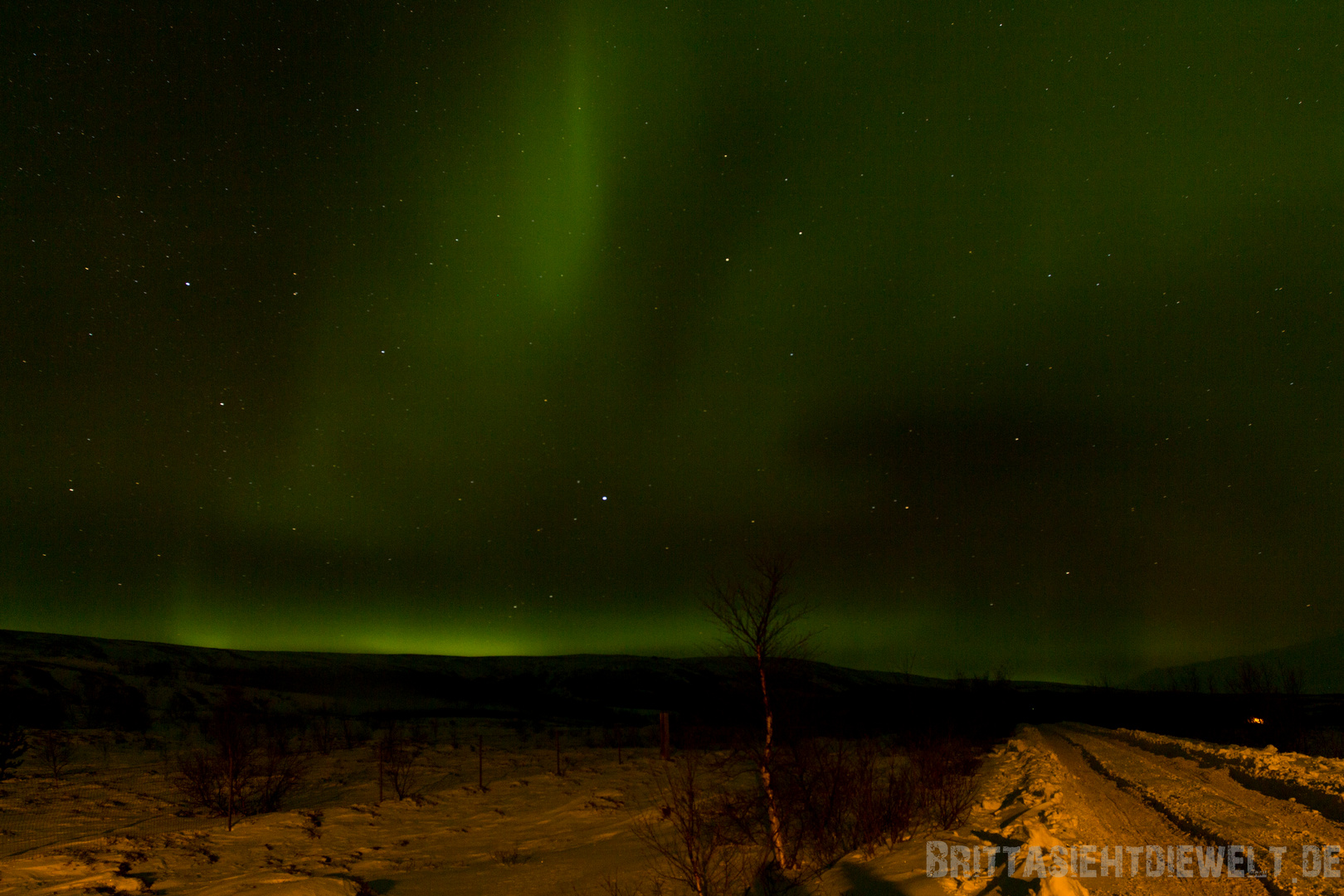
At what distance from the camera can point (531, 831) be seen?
775 inches

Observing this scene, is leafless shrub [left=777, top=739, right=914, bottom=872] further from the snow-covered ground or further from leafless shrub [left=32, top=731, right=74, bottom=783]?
leafless shrub [left=32, top=731, right=74, bottom=783]

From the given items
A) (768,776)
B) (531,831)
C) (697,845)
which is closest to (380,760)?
(531,831)

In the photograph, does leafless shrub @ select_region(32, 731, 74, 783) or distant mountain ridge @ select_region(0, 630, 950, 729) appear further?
distant mountain ridge @ select_region(0, 630, 950, 729)

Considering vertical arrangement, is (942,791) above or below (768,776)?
below

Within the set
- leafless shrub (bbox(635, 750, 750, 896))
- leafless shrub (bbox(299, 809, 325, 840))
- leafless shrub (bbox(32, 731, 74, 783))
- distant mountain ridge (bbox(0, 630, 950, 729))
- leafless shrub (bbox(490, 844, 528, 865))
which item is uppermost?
leafless shrub (bbox(635, 750, 750, 896))

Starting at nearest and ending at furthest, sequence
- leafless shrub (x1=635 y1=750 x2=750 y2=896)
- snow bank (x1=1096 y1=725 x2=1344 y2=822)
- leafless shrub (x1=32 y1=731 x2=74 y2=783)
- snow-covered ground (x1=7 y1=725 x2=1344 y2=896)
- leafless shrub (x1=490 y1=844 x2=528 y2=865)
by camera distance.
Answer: leafless shrub (x1=635 y1=750 x2=750 y2=896) → snow-covered ground (x1=7 y1=725 x2=1344 y2=896) → snow bank (x1=1096 y1=725 x2=1344 y2=822) → leafless shrub (x1=490 y1=844 x2=528 y2=865) → leafless shrub (x1=32 y1=731 x2=74 y2=783)

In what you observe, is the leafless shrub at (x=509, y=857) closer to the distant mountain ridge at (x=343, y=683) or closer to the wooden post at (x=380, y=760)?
the distant mountain ridge at (x=343, y=683)

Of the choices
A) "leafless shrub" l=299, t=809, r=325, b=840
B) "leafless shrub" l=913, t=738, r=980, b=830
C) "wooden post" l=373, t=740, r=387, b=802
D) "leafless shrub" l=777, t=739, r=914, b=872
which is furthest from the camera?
"wooden post" l=373, t=740, r=387, b=802

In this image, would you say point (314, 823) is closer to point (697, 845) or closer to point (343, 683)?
point (697, 845)

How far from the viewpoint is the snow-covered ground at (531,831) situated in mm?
11203

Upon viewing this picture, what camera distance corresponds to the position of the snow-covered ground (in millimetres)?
11203

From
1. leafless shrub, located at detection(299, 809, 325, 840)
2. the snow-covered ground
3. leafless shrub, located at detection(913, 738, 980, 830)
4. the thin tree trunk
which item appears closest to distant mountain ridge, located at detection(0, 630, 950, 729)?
the thin tree trunk

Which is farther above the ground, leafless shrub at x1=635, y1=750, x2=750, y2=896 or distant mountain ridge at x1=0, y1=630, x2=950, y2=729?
leafless shrub at x1=635, y1=750, x2=750, y2=896

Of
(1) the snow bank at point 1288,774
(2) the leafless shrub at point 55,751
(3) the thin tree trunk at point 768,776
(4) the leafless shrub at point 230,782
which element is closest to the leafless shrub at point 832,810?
(3) the thin tree trunk at point 768,776
